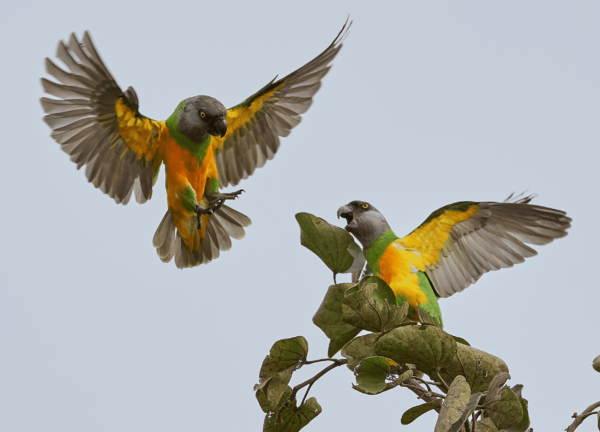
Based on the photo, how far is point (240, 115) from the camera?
11.5 ft

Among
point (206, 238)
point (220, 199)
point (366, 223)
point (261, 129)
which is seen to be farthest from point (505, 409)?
point (261, 129)

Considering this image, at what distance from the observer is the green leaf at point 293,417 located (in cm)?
175

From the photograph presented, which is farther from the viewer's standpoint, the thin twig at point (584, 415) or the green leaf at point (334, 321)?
the green leaf at point (334, 321)

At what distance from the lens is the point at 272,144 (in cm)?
359

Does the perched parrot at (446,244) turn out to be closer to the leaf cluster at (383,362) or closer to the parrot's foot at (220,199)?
the parrot's foot at (220,199)

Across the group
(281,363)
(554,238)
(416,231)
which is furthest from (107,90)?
(554,238)

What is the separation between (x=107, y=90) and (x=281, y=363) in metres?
1.84

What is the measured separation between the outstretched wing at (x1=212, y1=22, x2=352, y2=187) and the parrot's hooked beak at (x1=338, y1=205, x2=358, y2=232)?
797 millimetres

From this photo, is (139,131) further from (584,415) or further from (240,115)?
(584,415)

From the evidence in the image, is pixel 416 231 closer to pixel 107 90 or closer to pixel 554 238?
pixel 554 238

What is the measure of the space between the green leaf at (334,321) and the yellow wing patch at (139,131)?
179 centimetres

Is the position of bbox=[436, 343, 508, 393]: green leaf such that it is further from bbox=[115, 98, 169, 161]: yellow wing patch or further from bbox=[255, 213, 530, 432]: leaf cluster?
bbox=[115, 98, 169, 161]: yellow wing patch

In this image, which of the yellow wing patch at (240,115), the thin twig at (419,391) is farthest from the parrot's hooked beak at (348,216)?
the thin twig at (419,391)

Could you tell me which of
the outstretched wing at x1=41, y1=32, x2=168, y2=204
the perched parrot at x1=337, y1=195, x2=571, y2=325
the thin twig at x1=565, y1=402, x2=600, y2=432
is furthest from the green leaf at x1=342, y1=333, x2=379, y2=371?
the outstretched wing at x1=41, y1=32, x2=168, y2=204
